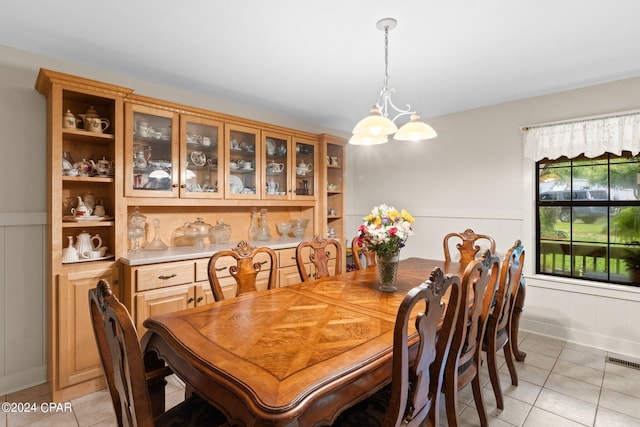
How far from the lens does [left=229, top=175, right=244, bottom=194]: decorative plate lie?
322 centimetres

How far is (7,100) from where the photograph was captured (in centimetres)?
228

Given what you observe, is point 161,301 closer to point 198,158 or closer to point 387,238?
→ point 198,158

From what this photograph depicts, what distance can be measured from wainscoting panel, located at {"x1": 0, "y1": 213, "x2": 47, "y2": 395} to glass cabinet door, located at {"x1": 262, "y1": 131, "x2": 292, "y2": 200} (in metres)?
1.88

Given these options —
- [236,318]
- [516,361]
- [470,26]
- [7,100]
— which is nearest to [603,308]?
[516,361]

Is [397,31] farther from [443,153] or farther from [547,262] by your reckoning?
[547,262]

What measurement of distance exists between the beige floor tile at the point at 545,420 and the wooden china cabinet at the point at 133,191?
7.07 feet

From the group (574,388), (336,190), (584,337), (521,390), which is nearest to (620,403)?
(574,388)

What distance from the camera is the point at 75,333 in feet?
7.32

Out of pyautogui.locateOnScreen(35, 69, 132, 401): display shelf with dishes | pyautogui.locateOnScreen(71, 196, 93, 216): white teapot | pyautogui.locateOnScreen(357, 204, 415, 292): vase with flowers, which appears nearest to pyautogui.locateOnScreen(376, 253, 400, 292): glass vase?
pyautogui.locateOnScreen(357, 204, 415, 292): vase with flowers

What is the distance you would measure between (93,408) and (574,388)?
130 inches

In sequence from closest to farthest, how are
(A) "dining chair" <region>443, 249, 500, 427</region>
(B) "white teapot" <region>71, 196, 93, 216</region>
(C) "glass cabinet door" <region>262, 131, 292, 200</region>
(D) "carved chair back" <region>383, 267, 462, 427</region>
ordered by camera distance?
(D) "carved chair back" <region>383, 267, 462, 427</region>
(A) "dining chair" <region>443, 249, 500, 427</region>
(B) "white teapot" <region>71, 196, 93, 216</region>
(C) "glass cabinet door" <region>262, 131, 292, 200</region>

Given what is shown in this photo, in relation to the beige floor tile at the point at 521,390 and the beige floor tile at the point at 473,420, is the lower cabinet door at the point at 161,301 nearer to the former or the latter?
the beige floor tile at the point at 473,420

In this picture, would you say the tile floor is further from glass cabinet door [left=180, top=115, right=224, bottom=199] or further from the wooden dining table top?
glass cabinet door [left=180, top=115, right=224, bottom=199]

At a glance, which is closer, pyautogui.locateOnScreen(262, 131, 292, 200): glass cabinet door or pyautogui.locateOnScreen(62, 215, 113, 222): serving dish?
pyautogui.locateOnScreen(62, 215, 113, 222): serving dish
